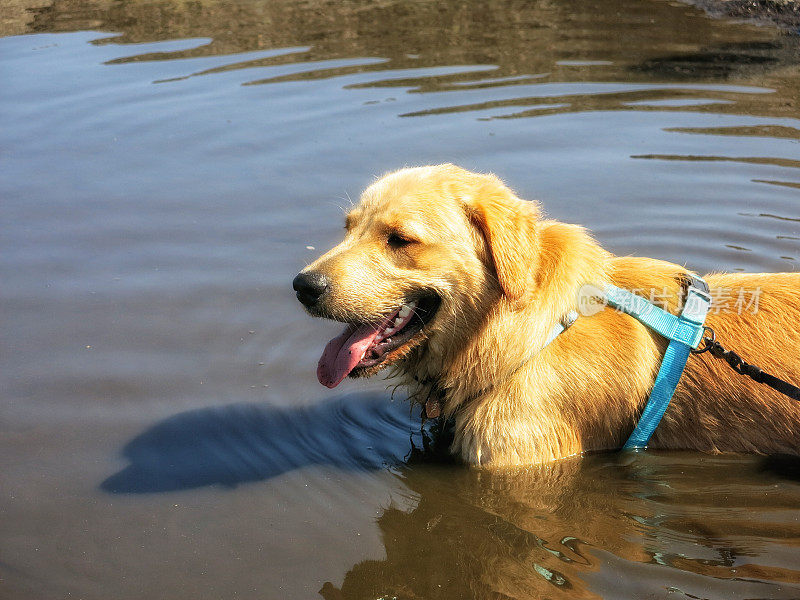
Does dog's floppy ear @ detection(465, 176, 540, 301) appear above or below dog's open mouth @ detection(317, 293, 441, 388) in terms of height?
above

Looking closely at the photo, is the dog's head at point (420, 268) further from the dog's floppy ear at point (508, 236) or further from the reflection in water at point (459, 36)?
the reflection in water at point (459, 36)

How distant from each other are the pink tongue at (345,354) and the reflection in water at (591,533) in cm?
72

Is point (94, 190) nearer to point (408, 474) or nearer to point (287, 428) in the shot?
point (287, 428)

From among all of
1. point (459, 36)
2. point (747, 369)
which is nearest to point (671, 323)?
point (747, 369)

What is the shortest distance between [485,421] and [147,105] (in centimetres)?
764

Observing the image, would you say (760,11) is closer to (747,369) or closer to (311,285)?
(747,369)

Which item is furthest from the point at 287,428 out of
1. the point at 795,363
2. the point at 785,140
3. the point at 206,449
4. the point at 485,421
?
the point at 785,140

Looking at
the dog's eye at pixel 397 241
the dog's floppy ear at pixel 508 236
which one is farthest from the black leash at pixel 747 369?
the dog's eye at pixel 397 241

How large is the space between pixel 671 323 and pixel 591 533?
1173 millimetres

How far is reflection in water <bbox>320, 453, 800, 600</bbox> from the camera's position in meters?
4.20

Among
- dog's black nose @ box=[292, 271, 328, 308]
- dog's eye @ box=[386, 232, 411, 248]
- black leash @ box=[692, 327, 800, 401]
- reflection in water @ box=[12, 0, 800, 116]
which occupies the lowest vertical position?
black leash @ box=[692, 327, 800, 401]

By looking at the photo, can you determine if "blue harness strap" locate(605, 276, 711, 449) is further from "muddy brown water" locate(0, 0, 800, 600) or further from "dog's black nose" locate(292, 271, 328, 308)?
"dog's black nose" locate(292, 271, 328, 308)

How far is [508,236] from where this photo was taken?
4590 mm

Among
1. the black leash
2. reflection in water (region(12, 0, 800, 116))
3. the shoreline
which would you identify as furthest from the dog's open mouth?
the shoreline
